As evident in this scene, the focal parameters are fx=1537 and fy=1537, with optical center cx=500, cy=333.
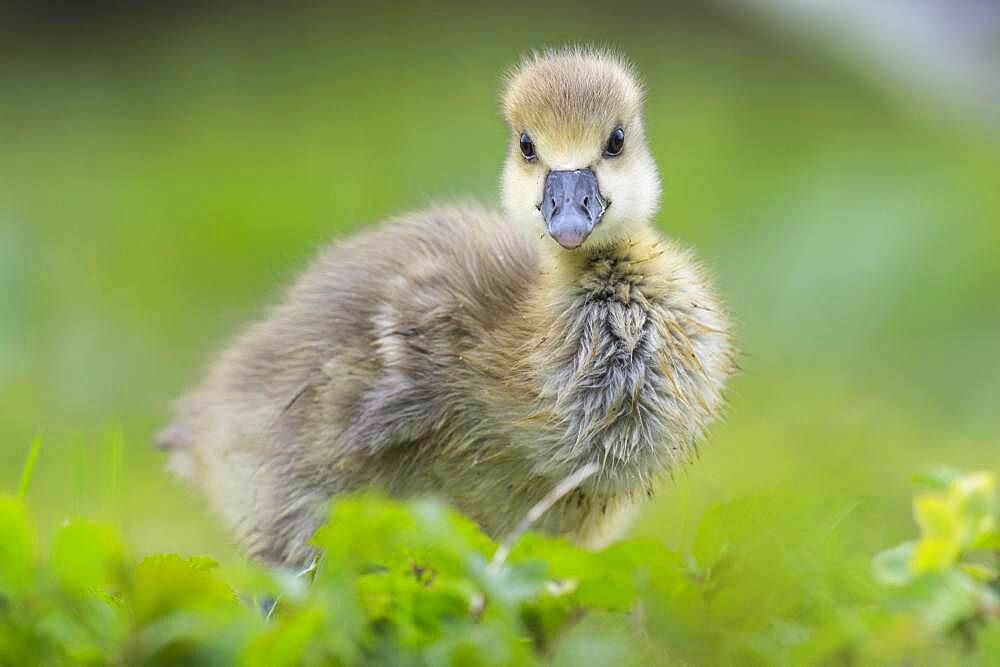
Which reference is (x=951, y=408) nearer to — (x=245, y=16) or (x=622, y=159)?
(x=622, y=159)

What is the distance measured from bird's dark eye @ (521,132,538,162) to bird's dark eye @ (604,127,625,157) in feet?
0.36

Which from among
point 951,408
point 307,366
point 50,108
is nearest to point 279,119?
point 50,108

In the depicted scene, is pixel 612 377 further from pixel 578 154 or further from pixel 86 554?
pixel 86 554

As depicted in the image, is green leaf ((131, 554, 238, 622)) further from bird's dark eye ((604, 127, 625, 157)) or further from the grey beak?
Result: bird's dark eye ((604, 127, 625, 157))

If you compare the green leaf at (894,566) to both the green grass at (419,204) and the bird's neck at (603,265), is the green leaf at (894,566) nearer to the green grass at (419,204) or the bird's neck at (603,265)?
the bird's neck at (603,265)

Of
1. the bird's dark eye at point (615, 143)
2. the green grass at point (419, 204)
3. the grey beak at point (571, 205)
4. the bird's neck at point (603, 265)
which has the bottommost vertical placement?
the green grass at point (419, 204)

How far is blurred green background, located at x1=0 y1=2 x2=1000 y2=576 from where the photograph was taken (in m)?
3.74

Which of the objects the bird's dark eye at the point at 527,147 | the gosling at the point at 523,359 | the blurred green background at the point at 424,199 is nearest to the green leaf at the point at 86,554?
the gosling at the point at 523,359

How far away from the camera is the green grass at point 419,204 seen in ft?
12.1

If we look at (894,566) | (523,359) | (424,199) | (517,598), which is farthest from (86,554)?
(424,199)

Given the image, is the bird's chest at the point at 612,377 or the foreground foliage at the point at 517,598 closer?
the foreground foliage at the point at 517,598

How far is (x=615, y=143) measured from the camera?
2305mm

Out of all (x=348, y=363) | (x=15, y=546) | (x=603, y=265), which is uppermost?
(x=603, y=265)

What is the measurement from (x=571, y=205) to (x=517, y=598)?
98 cm
